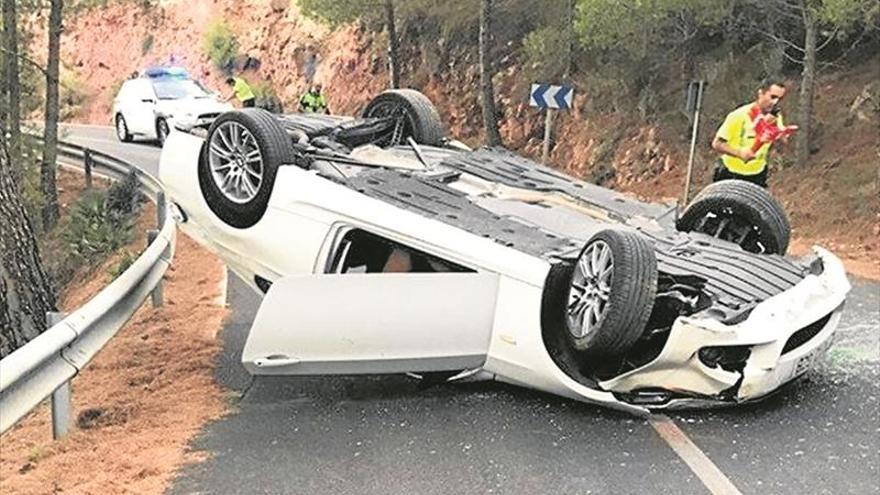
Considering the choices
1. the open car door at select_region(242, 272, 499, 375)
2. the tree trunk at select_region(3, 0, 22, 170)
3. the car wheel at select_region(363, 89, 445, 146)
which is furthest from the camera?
the tree trunk at select_region(3, 0, 22, 170)

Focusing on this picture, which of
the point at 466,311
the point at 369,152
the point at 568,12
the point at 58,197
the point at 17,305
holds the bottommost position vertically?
the point at 58,197

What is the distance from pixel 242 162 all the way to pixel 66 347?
1902mm

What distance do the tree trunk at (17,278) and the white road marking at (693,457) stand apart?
13.5 ft

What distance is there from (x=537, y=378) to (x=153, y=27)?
1581 inches

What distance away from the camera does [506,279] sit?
524 centimetres

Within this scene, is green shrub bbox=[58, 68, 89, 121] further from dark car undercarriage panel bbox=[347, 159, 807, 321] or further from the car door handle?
the car door handle

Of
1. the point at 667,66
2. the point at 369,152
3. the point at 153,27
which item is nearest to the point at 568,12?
the point at 667,66

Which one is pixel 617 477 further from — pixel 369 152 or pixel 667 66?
pixel 667 66

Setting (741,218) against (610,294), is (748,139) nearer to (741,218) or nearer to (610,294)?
(741,218)

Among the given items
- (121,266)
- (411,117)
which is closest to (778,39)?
(411,117)

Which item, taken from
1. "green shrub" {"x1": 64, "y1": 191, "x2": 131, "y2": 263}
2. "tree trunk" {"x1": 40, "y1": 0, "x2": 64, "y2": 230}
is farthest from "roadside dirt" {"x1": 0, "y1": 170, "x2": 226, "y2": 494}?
"tree trunk" {"x1": 40, "y1": 0, "x2": 64, "y2": 230}

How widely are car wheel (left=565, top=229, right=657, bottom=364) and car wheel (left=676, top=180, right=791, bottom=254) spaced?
64.0 inches

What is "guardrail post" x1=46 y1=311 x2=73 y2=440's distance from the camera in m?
4.89

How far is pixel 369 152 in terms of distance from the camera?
277 inches
